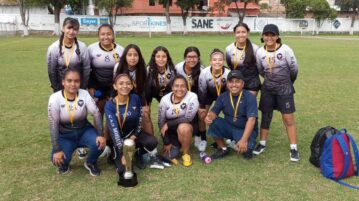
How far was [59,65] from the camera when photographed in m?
4.46

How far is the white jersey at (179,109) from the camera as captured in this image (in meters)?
4.50

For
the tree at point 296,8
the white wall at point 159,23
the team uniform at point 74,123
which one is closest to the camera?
the team uniform at point 74,123

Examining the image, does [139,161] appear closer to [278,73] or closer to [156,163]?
[156,163]

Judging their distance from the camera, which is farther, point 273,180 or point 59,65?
point 59,65

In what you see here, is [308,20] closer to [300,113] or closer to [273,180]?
[300,113]

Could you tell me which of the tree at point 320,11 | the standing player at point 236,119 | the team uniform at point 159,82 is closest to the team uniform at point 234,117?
the standing player at point 236,119

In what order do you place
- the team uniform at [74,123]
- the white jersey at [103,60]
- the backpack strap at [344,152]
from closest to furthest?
1. the backpack strap at [344,152]
2. the team uniform at [74,123]
3. the white jersey at [103,60]

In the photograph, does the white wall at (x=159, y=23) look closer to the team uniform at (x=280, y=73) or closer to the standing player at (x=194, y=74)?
the standing player at (x=194, y=74)

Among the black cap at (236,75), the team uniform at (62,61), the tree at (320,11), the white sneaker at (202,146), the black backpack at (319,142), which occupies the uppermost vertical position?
the tree at (320,11)

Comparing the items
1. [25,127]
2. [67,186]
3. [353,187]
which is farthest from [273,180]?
[25,127]

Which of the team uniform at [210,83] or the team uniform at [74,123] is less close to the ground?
the team uniform at [210,83]

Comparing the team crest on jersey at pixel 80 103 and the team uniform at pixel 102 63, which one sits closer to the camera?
the team crest on jersey at pixel 80 103

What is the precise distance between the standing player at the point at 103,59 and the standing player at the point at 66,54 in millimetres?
151

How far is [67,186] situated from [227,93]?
2261 mm
